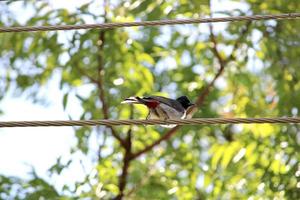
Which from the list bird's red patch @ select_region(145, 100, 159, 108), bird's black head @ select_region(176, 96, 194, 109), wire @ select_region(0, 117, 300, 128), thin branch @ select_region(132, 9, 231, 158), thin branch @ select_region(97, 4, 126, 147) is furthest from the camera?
thin branch @ select_region(132, 9, 231, 158)

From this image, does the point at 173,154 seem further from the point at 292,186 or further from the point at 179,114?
the point at 179,114

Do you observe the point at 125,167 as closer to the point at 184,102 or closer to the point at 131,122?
the point at 184,102

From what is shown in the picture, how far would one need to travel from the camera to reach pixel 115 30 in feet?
22.7

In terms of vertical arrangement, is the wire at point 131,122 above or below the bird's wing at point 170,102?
below

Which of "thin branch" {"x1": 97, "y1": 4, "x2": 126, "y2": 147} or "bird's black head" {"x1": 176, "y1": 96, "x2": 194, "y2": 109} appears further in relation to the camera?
"thin branch" {"x1": 97, "y1": 4, "x2": 126, "y2": 147}

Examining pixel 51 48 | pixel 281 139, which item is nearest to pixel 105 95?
pixel 51 48

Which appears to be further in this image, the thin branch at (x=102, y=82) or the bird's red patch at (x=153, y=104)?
the thin branch at (x=102, y=82)

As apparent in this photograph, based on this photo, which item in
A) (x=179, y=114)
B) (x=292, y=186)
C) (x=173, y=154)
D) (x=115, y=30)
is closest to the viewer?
(x=179, y=114)

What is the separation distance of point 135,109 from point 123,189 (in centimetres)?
66

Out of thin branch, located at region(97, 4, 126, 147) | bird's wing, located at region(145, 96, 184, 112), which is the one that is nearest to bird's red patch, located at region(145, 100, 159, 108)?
bird's wing, located at region(145, 96, 184, 112)

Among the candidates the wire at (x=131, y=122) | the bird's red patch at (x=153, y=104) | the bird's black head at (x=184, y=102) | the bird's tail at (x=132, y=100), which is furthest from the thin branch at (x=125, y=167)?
the wire at (x=131, y=122)

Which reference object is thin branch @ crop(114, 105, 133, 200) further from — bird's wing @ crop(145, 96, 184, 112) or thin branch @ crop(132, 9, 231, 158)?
bird's wing @ crop(145, 96, 184, 112)

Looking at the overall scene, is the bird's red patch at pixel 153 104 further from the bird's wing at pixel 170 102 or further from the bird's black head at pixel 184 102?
the bird's black head at pixel 184 102

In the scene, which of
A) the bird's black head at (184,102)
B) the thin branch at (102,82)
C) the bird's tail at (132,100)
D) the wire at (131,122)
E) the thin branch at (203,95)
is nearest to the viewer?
the wire at (131,122)
